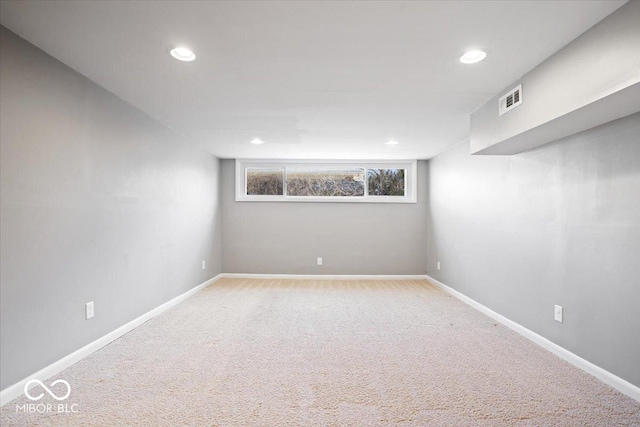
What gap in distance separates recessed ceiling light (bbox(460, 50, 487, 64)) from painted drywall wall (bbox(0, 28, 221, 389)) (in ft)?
9.10

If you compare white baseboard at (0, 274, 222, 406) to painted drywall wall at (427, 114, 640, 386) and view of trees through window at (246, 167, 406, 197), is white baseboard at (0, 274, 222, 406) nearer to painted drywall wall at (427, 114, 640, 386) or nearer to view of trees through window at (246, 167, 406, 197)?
view of trees through window at (246, 167, 406, 197)

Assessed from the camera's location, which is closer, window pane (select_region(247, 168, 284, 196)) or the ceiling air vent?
the ceiling air vent

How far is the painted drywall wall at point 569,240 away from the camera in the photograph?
210 centimetres

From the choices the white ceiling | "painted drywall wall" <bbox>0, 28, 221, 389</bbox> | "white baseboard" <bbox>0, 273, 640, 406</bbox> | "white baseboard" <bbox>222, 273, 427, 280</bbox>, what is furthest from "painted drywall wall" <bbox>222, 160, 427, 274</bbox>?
the white ceiling

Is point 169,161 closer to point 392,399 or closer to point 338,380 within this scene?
point 338,380

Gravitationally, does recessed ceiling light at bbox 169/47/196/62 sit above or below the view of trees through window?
above

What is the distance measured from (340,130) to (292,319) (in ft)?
7.46

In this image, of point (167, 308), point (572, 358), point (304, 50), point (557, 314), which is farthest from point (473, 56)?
point (167, 308)

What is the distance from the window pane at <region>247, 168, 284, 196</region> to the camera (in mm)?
6133

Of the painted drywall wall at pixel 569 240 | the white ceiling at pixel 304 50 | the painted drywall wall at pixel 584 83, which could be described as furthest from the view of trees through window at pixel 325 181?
the painted drywall wall at pixel 584 83

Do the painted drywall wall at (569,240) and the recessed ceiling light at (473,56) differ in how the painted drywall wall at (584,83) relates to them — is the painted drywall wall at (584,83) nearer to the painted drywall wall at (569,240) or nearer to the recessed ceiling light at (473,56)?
the painted drywall wall at (569,240)

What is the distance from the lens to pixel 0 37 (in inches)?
72.4

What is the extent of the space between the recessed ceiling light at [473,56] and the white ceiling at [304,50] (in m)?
0.04

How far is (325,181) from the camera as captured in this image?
6.16 metres
